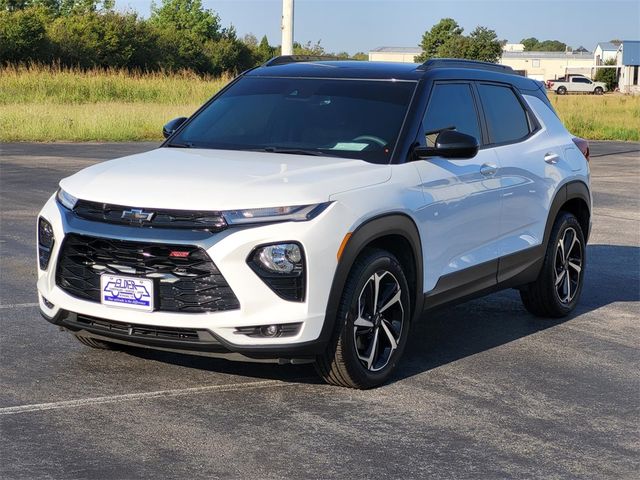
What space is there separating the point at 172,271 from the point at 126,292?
0.89ft

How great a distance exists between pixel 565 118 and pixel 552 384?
1300 inches

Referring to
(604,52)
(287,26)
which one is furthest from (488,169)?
(604,52)

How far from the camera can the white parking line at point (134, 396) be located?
531 centimetres

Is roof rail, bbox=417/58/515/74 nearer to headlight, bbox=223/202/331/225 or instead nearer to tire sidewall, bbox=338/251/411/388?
tire sidewall, bbox=338/251/411/388

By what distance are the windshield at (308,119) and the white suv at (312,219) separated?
1 centimetres

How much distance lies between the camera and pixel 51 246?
18.7ft

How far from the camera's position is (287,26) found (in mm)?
17375

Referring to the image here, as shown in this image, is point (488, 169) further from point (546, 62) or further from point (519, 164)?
point (546, 62)

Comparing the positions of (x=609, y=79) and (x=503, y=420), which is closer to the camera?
(x=503, y=420)

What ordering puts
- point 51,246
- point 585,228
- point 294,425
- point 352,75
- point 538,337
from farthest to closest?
point 585,228, point 538,337, point 352,75, point 51,246, point 294,425

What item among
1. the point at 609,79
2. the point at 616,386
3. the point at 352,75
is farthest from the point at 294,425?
the point at 609,79

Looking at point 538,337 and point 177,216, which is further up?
point 177,216

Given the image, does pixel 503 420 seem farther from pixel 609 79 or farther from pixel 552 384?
pixel 609 79

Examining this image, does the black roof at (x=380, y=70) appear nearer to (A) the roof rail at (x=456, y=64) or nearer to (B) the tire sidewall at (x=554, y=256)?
(A) the roof rail at (x=456, y=64)
